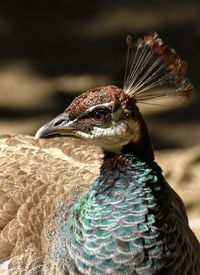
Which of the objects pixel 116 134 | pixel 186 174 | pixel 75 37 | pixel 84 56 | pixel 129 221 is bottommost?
pixel 129 221

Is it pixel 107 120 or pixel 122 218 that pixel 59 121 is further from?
pixel 122 218

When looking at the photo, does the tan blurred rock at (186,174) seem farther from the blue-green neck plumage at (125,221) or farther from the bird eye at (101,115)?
the bird eye at (101,115)

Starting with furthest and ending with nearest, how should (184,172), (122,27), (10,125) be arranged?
1. (122,27)
2. (10,125)
3. (184,172)

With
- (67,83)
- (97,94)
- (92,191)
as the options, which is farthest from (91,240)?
(67,83)

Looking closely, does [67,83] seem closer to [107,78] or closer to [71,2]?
[107,78]

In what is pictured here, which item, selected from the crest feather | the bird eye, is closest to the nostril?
the bird eye

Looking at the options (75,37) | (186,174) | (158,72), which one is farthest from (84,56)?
(158,72)

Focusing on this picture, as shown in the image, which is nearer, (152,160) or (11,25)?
(152,160)

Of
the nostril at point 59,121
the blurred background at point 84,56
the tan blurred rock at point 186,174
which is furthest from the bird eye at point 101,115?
the blurred background at point 84,56
